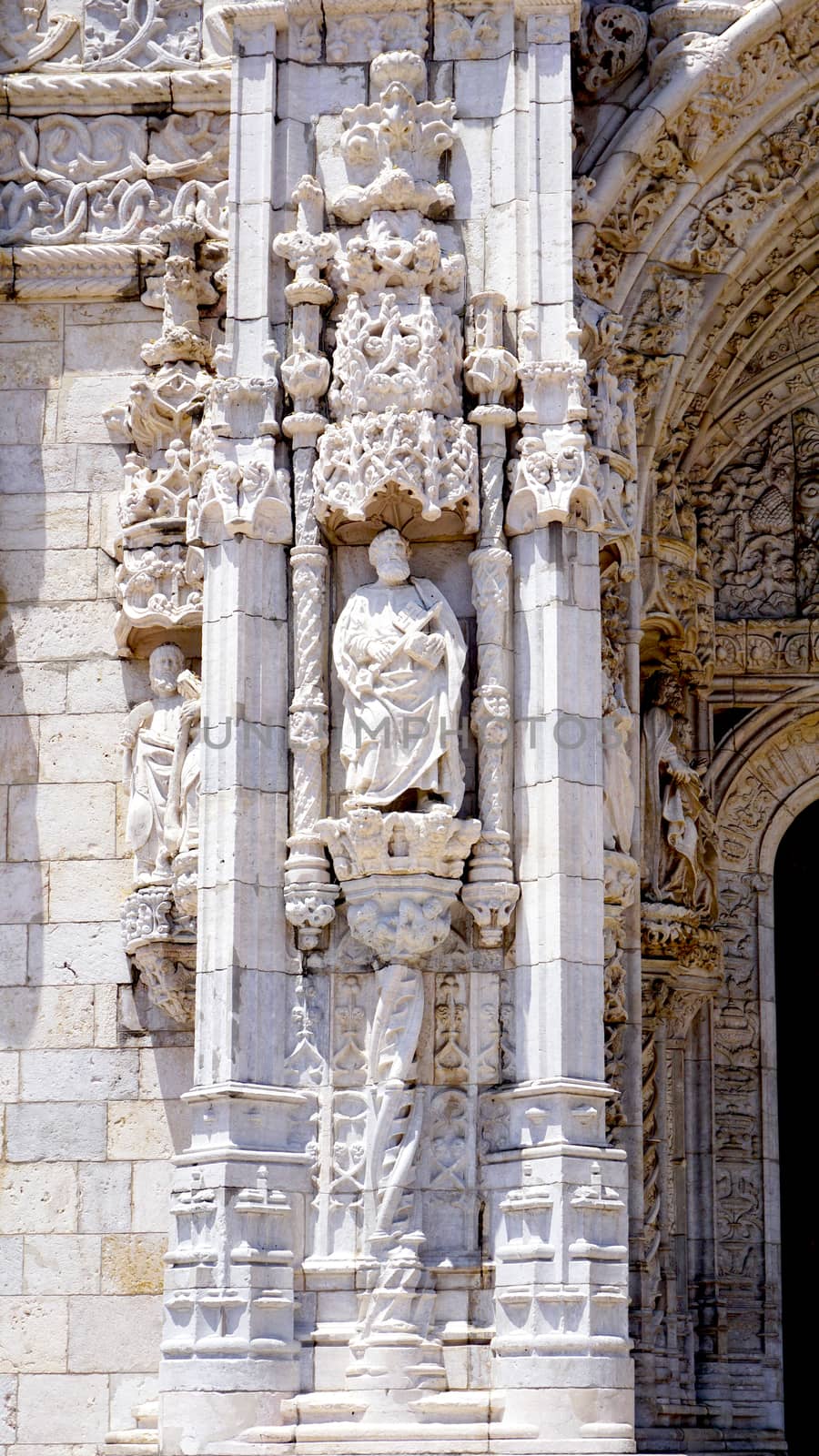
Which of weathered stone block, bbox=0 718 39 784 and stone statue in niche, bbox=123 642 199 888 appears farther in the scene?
weathered stone block, bbox=0 718 39 784

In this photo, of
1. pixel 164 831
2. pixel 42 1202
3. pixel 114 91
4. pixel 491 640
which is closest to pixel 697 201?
pixel 114 91

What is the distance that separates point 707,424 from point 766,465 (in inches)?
31.2

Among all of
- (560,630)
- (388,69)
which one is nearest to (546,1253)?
(560,630)

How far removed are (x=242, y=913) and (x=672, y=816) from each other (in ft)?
12.0

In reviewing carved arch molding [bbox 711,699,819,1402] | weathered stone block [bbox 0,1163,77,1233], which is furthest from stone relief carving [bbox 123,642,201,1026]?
carved arch molding [bbox 711,699,819,1402]

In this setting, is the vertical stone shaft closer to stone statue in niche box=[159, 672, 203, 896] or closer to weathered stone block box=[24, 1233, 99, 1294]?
stone statue in niche box=[159, 672, 203, 896]

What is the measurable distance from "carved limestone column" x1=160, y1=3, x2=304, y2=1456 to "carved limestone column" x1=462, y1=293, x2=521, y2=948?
1019 mm

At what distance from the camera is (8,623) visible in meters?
17.1

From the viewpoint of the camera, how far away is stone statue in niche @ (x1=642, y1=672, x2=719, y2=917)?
688 inches

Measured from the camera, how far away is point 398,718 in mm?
14828

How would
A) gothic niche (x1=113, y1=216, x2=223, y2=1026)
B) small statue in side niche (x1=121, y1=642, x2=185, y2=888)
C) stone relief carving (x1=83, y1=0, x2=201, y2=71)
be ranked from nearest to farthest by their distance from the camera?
gothic niche (x1=113, y1=216, x2=223, y2=1026), small statue in side niche (x1=121, y1=642, x2=185, y2=888), stone relief carving (x1=83, y1=0, x2=201, y2=71)

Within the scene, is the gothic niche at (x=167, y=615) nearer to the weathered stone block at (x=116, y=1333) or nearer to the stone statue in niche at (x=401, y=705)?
the stone statue in niche at (x=401, y=705)

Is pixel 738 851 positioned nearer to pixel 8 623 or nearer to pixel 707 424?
pixel 707 424

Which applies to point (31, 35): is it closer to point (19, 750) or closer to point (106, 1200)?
point (19, 750)
